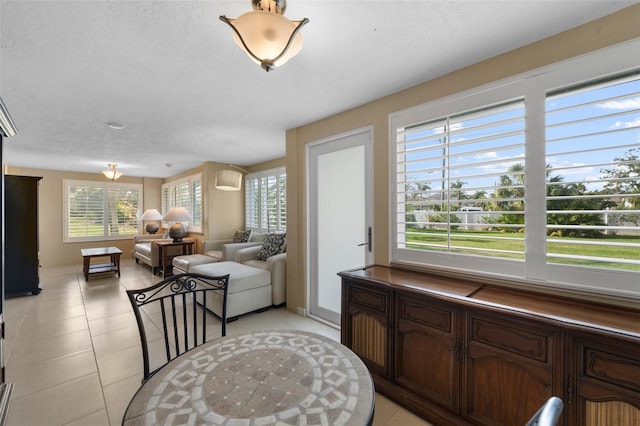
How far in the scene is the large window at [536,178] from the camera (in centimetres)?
146

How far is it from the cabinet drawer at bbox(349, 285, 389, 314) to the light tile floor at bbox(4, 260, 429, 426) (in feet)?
2.09

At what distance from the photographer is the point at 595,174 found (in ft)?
5.03

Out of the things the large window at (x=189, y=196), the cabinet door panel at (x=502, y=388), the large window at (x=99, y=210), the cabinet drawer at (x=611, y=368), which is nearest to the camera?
the cabinet drawer at (x=611, y=368)


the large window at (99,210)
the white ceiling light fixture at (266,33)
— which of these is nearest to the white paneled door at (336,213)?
the white ceiling light fixture at (266,33)

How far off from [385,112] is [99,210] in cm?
812

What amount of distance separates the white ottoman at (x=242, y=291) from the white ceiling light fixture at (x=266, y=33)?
263 cm

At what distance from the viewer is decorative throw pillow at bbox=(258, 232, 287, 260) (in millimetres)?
4199

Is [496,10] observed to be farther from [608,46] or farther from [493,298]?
[493,298]

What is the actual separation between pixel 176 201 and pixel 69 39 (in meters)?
6.18

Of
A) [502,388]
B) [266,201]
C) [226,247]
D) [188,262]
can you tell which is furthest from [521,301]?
[266,201]

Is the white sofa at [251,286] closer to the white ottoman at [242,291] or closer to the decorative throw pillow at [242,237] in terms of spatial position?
the white ottoman at [242,291]

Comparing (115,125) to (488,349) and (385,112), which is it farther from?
(488,349)

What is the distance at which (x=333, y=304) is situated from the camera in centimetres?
309

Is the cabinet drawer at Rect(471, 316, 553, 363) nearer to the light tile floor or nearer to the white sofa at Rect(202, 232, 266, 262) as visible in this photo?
the light tile floor
